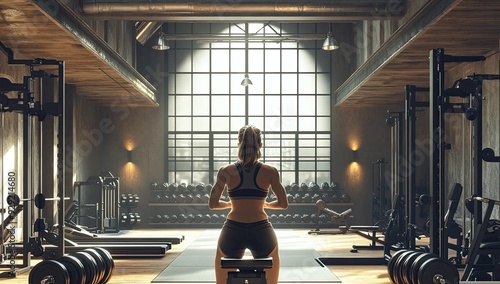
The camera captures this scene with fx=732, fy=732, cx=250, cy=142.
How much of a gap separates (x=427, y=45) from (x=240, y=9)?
2216mm

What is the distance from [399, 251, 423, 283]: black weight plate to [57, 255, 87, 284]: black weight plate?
2.45 meters

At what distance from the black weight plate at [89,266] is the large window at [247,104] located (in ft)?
31.3

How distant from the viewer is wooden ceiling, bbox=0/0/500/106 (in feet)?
22.9

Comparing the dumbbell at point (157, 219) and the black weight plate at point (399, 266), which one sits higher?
the black weight plate at point (399, 266)

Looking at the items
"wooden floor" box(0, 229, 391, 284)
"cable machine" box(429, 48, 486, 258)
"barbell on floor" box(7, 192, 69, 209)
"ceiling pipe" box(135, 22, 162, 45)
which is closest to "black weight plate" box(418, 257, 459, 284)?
"cable machine" box(429, 48, 486, 258)

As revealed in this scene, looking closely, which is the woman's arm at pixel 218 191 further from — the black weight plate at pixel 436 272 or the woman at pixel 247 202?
the black weight plate at pixel 436 272

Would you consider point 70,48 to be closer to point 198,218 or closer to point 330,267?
point 330,267

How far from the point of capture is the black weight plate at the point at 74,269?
17.7ft

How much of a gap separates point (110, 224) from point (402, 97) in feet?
19.3

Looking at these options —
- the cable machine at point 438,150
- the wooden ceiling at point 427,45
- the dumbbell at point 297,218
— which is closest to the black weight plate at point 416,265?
the cable machine at point 438,150

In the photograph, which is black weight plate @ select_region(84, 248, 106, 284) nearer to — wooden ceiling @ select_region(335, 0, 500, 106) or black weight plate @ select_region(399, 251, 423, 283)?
black weight plate @ select_region(399, 251, 423, 283)

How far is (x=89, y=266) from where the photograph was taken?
5680 mm

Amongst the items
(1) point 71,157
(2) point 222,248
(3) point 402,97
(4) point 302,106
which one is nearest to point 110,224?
(1) point 71,157

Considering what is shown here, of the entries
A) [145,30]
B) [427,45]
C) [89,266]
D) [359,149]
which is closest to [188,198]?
[145,30]
